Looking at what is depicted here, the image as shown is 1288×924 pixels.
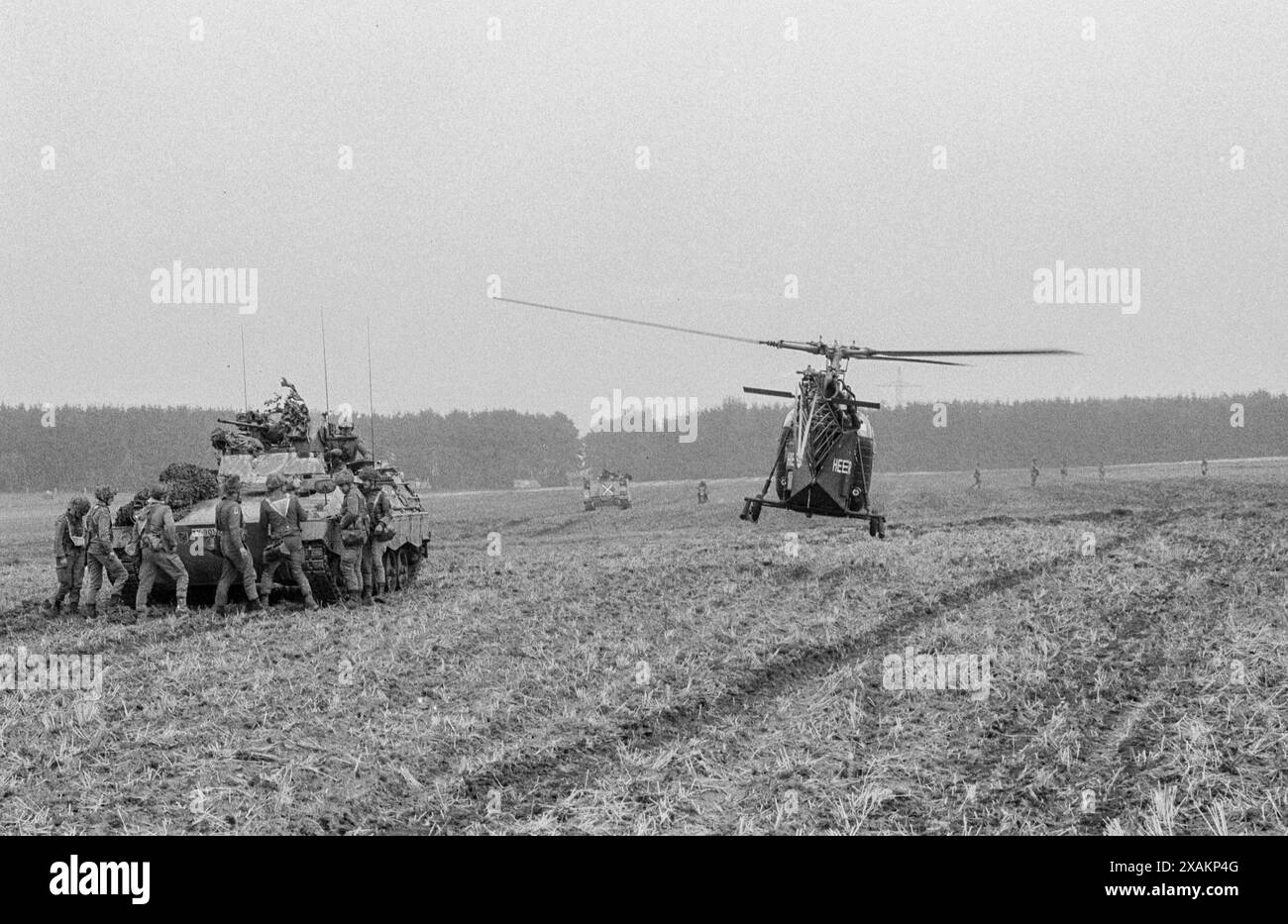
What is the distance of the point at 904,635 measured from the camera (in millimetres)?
11422

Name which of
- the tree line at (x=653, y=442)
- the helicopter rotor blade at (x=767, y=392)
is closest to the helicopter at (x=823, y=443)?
the helicopter rotor blade at (x=767, y=392)

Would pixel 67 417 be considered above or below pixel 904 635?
above

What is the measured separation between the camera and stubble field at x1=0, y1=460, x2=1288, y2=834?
20.2ft

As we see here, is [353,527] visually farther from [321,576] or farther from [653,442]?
[653,442]

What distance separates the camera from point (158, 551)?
13.0 meters

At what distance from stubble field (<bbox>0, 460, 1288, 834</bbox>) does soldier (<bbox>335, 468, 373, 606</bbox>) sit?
0.70 m

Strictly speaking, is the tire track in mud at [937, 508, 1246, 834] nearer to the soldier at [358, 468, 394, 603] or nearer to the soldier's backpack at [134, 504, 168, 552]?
the soldier at [358, 468, 394, 603]

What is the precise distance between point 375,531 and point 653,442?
67217mm

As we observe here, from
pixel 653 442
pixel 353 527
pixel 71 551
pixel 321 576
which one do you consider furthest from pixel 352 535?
pixel 653 442

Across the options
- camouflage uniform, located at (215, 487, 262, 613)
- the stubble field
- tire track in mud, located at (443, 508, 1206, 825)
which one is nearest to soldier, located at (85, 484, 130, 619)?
the stubble field
